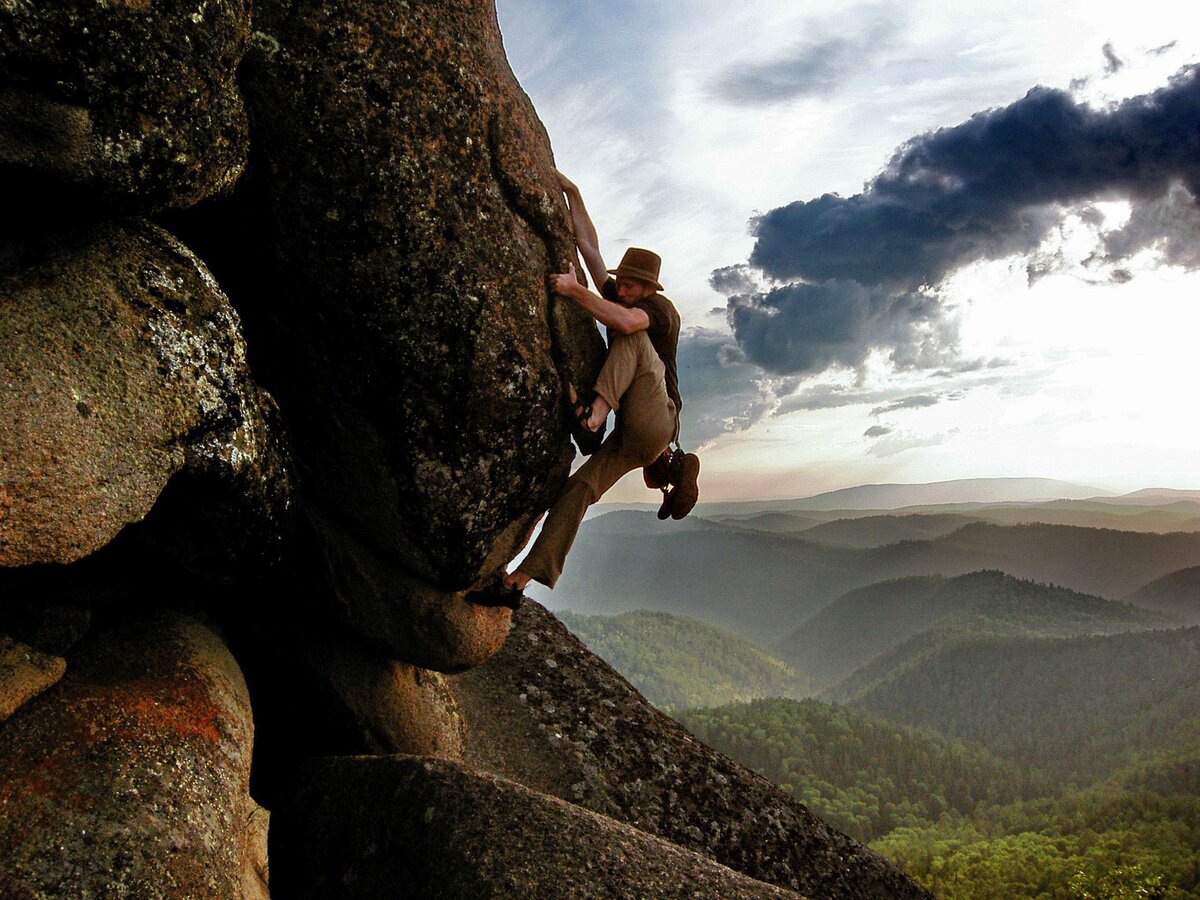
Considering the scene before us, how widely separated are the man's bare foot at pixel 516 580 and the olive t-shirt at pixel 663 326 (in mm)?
2889

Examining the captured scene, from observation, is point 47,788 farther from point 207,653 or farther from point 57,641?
point 207,653

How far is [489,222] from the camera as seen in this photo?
932 cm

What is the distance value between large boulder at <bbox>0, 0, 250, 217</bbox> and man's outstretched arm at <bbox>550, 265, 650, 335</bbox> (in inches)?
149

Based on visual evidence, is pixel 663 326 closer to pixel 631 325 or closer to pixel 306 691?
pixel 631 325

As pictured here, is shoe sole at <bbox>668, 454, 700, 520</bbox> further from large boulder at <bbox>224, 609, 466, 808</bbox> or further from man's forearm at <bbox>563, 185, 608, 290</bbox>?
large boulder at <bbox>224, 609, 466, 808</bbox>

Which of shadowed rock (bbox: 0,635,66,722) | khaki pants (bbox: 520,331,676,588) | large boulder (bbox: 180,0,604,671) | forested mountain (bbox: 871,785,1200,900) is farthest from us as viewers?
forested mountain (bbox: 871,785,1200,900)

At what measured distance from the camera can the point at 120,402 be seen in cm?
662

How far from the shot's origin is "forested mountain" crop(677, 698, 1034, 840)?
11994 centimetres

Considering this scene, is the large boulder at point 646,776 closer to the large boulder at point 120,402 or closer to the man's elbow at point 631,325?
the man's elbow at point 631,325

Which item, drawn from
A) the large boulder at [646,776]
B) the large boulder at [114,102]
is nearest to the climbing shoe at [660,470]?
the large boulder at [646,776]

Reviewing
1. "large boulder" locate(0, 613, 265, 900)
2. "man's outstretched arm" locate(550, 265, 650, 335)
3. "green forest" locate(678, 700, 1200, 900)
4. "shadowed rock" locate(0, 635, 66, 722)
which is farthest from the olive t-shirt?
"green forest" locate(678, 700, 1200, 900)

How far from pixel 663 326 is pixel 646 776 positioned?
7.91m

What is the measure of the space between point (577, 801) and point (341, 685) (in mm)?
4793

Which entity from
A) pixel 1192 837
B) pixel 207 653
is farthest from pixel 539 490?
pixel 1192 837
